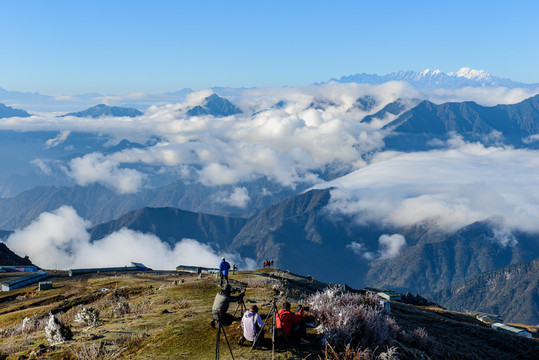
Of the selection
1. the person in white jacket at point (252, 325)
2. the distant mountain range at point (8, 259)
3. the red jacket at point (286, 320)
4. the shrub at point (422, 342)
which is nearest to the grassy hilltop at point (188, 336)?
the shrub at point (422, 342)

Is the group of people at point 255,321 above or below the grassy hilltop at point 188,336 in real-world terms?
above

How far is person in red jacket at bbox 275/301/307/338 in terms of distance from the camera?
59.7 ft

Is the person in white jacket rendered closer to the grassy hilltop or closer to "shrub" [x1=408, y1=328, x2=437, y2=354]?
the grassy hilltop

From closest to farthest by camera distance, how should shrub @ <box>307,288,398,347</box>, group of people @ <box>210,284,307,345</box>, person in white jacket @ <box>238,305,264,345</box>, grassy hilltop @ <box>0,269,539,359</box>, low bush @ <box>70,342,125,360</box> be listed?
low bush @ <box>70,342,125,360</box>, group of people @ <box>210,284,307,345</box>, person in white jacket @ <box>238,305,264,345</box>, grassy hilltop @ <box>0,269,539,359</box>, shrub @ <box>307,288,398,347</box>

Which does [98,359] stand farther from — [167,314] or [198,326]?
[167,314]

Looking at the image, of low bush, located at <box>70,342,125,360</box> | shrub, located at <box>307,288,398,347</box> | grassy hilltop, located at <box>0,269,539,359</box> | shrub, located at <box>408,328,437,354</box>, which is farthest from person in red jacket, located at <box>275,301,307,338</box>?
shrub, located at <box>408,328,437,354</box>

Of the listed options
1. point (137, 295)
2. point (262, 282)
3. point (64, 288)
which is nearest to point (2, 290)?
point (64, 288)

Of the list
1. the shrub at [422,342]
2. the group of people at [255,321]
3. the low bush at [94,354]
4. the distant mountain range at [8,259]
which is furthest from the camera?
the distant mountain range at [8,259]

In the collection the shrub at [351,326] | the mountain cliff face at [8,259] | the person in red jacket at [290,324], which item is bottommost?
the mountain cliff face at [8,259]

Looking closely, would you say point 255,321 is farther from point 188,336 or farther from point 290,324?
point 188,336

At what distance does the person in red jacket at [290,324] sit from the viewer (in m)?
18.2

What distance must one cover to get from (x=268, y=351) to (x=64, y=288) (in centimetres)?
5041

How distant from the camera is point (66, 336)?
74.8ft

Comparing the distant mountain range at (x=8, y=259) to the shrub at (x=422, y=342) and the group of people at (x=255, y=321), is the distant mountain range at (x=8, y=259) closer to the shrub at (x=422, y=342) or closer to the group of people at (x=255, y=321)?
the group of people at (x=255, y=321)
